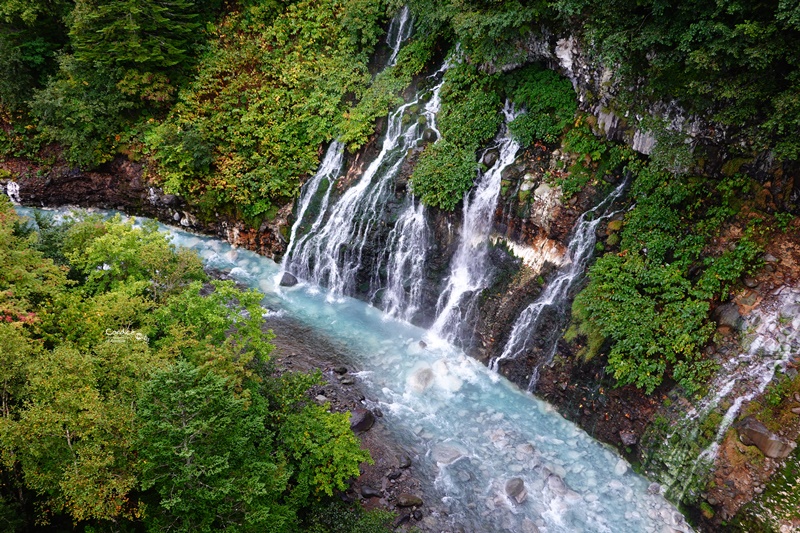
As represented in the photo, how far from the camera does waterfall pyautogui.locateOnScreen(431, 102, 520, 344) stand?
49.2 feet

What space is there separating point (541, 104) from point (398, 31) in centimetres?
809

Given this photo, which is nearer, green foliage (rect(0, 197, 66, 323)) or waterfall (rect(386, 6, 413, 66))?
green foliage (rect(0, 197, 66, 323))

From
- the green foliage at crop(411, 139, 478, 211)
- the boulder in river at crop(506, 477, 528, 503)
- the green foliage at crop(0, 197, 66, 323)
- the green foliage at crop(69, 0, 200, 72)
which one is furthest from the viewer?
the green foliage at crop(69, 0, 200, 72)

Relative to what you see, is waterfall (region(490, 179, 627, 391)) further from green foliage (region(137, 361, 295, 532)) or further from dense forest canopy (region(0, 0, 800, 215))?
green foliage (region(137, 361, 295, 532))

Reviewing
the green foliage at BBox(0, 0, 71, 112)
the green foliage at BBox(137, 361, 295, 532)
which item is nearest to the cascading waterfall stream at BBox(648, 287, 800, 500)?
the green foliage at BBox(137, 361, 295, 532)

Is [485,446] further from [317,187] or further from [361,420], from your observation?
[317,187]

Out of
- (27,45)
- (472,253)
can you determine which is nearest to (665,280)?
(472,253)

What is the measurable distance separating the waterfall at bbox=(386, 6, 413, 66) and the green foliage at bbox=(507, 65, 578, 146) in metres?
6.22

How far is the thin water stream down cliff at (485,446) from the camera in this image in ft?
35.4

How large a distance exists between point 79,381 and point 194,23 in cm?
1731

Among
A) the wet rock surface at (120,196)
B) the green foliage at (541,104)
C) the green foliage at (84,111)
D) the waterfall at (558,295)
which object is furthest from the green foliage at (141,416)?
the green foliage at (84,111)

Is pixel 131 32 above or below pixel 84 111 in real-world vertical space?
above

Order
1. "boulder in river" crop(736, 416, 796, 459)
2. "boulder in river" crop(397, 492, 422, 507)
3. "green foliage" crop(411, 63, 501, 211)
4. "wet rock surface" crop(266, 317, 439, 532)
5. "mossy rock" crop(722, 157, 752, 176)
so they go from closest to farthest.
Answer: "boulder in river" crop(736, 416, 796, 459), "boulder in river" crop(397, 492, 422, 507), "wet rock surface" crop(266, 317, 439, 532), "mossy rock" crop(722, 157, 752, 176), "green foliage" crop(411, 63, 501, 211)

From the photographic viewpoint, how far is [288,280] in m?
18.1
